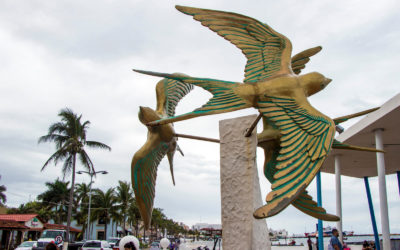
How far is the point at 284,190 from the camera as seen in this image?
13.3ft

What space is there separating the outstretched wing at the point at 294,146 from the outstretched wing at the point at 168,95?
8.07 ft

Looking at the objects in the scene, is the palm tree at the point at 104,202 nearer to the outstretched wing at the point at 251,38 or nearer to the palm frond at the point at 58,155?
the palm frond at the point at 58,155

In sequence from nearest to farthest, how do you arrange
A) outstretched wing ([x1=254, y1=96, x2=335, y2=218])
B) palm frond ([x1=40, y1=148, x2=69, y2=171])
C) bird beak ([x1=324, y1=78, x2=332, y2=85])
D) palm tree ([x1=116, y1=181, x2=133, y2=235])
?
outstretched wing ([x1=254, y1=96, x2=335, y2=218]) → bird beak ([x1=324, y1=78, x2=332, y2=85]) → palm frond ([x1=40, y1=148, x2=69, y2=171]) → palm tree ([x1=116, y1=181, x2=133, y2=235])

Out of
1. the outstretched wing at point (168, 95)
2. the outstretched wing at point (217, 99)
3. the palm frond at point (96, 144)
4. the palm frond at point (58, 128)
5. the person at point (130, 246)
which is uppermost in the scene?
the palm frond at point (58, 128)

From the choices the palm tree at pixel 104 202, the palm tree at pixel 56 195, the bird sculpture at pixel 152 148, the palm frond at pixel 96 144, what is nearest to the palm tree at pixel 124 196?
the palm tree at pixel 104 202

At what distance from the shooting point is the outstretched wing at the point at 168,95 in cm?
705

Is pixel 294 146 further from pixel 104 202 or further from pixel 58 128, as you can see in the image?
pixel 104 202

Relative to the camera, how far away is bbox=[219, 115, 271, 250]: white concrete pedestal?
17.1 feet

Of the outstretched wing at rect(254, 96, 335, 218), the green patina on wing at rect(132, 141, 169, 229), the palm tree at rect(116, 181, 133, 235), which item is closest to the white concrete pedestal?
the outstretched wing at rect(254, 96, 335, 218)

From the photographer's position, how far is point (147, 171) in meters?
6.73

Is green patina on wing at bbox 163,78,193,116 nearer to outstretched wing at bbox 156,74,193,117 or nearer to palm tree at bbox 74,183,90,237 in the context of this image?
outstretched wing at bbox 156,74,193,117

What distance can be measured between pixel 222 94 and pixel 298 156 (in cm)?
161

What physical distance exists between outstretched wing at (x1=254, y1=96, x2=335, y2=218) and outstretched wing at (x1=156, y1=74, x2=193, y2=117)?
2461mm

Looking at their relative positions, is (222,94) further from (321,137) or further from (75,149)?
(75,149)
